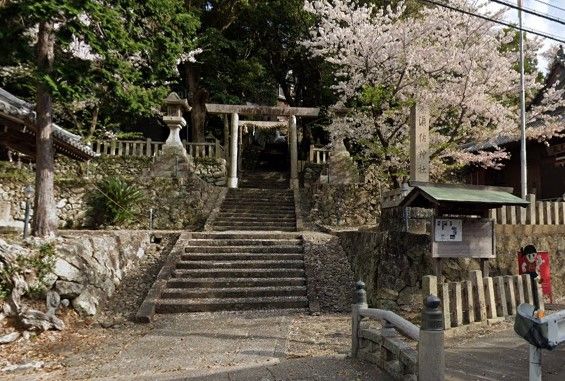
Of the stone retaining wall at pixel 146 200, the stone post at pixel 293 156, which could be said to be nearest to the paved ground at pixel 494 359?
the stone retaining wall at pixel 146 200

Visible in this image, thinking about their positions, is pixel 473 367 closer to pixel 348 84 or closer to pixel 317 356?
pixel 317 356

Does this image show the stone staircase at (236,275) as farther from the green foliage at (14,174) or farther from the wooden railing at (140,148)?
the wooden railing at (140,148)

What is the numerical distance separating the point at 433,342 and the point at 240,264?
6089mm

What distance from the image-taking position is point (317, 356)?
5020mm

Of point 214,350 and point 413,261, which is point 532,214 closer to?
point 413,261

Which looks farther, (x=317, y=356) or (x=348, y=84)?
(x=348, y=84)

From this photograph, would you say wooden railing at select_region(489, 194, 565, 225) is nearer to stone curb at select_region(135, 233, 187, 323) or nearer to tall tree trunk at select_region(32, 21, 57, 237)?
stone curb at select_region(135, 233, 187, 323)

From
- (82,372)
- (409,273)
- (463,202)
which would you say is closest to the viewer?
(82,372)

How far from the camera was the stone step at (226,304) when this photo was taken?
7395 millimetres

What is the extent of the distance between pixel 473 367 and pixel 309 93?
20.2 m

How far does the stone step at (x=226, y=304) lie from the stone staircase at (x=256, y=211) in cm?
469

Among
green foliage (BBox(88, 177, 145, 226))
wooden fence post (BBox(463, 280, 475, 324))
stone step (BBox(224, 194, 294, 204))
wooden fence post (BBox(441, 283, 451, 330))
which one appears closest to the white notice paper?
wooden fence post (BBox(463, 280, 475, 324))

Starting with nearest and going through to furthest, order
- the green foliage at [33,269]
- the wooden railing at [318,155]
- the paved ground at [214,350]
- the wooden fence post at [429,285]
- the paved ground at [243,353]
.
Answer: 1. the paved ground at [243,353]
2. the paved ground at [214,350]
3. the wooden fence post at [429,285]
4. the green foliage at [33,269]
5. the wooden railing at [318,155]

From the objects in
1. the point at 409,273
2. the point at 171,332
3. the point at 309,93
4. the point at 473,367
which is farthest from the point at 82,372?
the point at 309,93
